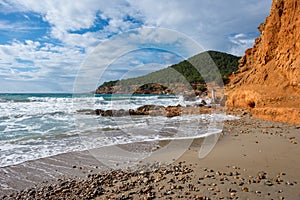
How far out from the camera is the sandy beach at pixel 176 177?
3262mm

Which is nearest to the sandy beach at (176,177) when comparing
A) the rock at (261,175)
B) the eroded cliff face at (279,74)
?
the rock at (261,175)

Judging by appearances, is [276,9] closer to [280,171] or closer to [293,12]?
[293,12]

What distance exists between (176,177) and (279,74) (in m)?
10.6

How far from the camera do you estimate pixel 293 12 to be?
1181 cm

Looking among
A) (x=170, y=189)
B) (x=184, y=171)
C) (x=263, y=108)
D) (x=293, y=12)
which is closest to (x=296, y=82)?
(x=263, y=108)

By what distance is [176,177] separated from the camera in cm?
385

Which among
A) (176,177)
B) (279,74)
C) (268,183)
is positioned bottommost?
(176,177)

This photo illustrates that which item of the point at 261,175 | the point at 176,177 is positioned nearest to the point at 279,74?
the point at 261,175

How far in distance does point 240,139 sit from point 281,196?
4.09m

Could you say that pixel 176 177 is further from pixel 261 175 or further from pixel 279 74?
pixel 279 74

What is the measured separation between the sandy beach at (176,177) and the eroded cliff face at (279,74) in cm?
486

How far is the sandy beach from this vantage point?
326cm

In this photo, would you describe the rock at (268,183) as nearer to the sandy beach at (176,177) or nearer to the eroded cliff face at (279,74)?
the sandy beach at (176,177)

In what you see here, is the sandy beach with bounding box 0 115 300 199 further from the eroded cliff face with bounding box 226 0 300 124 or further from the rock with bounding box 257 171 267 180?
the eroded cliff face with bounding box 226 0 300 124
